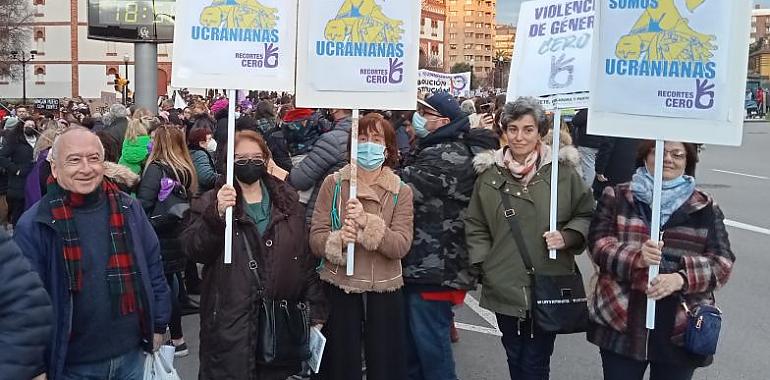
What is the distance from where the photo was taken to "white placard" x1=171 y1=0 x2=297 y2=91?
4.27 meters

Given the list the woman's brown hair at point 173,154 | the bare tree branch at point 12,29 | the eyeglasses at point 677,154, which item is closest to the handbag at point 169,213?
the woman's brown hair at point 173,154

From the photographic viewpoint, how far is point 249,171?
422 centimetres

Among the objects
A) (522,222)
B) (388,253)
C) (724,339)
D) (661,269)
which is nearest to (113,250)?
(388,253)

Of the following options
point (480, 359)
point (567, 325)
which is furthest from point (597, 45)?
point (480, 359)

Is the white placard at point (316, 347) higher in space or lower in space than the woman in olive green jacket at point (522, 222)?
lower

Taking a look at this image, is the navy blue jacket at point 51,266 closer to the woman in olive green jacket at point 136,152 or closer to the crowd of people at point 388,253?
the crowd of people at point 388,253

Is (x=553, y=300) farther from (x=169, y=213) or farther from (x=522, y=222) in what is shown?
(x=169, y=213)

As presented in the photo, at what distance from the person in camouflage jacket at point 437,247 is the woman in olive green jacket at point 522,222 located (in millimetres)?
213

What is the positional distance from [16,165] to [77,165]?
7881 millimetres

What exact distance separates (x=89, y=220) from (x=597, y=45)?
2.63m

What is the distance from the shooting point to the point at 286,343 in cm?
416

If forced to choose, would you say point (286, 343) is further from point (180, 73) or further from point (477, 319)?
point (477, 319)

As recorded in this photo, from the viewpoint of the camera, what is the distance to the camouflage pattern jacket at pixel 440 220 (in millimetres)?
4742

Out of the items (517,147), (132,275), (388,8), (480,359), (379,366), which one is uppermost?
(388,8)
